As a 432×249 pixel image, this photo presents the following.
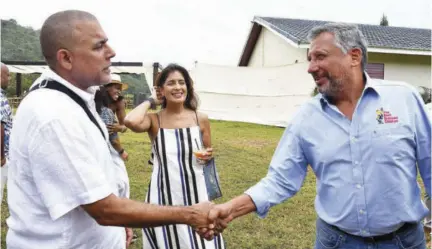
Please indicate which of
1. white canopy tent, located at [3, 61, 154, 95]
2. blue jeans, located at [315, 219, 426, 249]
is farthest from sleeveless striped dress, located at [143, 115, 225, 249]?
white canopy tent, located at [3, 61, 154, 95]

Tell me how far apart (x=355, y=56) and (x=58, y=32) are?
1646 millimetres

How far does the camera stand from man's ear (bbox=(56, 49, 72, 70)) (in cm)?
205

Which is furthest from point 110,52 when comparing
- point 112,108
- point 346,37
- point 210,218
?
point 112,108

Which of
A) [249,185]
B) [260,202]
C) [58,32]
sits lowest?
[249,185]

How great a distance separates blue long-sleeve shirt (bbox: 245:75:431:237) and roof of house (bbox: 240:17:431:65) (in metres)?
13.7

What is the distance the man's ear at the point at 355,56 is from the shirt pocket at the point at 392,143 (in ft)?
1.46

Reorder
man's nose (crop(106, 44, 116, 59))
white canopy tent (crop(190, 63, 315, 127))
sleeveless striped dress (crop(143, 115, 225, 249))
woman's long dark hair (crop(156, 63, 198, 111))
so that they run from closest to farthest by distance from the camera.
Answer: man's nose (crop(106, 44, 116, 59)) → sleeveless striped dress (crop(143, 115, 225, 249)) → woman's long dark hair (crop(156, 63, 198, 111)) → white canopy tent (crop(190, 63, 315, 127))

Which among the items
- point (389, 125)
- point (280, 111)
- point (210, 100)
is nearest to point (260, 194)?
point (389, 125)

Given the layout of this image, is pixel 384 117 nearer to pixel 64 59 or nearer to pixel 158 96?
pixel 64 59

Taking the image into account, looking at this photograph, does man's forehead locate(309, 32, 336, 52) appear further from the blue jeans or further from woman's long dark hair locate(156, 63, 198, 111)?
woman's long dark hair locate(156, 63, 198, 111)

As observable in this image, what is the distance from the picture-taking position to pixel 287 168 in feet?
9.16

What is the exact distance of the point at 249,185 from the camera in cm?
757

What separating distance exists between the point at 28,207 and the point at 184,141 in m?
2.16

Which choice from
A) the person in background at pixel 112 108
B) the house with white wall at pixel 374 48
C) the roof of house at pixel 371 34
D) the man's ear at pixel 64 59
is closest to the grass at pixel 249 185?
the person in background at pixel 112 108
